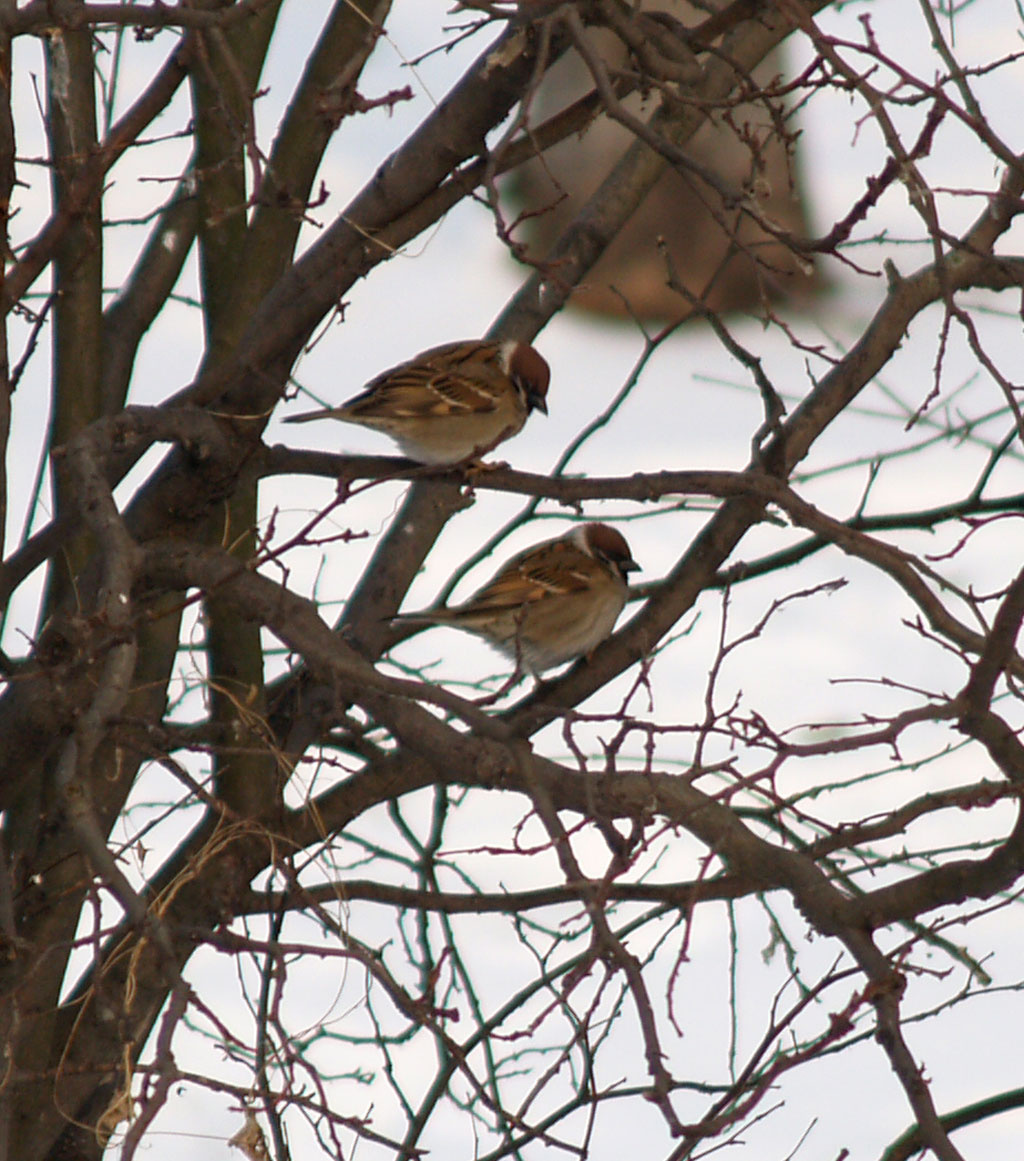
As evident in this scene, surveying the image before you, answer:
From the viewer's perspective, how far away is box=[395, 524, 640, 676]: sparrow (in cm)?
473

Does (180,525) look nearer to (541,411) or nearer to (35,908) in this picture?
(35,908)

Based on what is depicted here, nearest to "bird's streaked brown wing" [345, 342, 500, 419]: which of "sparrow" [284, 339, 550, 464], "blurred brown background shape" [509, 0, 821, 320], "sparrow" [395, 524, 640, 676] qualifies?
"sparrow" [284, 339, 550, 464]

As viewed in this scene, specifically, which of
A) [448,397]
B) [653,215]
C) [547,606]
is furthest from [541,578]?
[653,215]

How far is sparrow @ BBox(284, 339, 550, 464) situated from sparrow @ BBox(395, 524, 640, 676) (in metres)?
0.51

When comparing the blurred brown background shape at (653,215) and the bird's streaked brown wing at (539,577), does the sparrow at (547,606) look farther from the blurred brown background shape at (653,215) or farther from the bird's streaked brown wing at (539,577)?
the blurred brown background shape at (653,215)

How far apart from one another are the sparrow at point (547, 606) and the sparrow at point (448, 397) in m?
0.51

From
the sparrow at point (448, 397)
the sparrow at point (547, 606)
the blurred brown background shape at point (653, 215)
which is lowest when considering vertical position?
the sparrow at point (547, 606)

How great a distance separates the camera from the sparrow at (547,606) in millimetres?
4730

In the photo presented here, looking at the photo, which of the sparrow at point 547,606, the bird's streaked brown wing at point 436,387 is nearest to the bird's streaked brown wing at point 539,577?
the sparrow at point 547,606

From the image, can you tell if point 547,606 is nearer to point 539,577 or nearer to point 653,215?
point 539,577

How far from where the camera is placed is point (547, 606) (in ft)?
15.8

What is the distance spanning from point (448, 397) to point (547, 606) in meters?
0.79

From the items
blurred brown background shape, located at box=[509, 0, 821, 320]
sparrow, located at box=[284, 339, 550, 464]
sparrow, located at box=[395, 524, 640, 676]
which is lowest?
sparrow, located at box=[395, 524, 640, 676]

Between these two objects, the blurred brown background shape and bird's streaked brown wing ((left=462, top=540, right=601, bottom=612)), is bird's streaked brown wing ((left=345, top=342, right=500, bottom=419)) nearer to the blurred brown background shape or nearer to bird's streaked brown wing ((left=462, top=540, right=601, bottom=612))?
bird's streaked brown wing ((left=462, top=540, right=601, bottom=612))
